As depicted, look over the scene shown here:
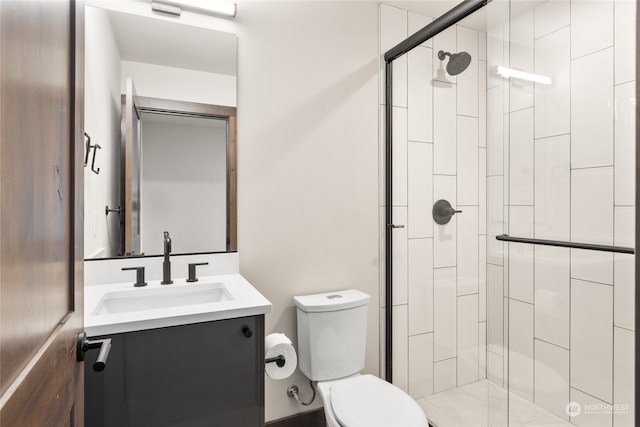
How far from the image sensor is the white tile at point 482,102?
1.66 metres

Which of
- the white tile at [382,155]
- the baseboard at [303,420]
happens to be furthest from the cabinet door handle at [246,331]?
the white tile at [382,155]

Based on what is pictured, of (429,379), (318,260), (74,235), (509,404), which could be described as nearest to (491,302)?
(509,404)

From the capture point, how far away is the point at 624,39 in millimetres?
1392

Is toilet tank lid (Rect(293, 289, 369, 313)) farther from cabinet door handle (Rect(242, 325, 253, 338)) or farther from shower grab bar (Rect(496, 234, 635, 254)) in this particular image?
shower grab bar (Rect(496, 234, 635, 254))

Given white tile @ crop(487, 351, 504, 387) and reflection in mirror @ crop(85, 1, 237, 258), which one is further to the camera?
white tile @ crop(487, 351, 504, 387)

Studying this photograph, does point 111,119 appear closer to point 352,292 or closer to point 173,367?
point 173,367

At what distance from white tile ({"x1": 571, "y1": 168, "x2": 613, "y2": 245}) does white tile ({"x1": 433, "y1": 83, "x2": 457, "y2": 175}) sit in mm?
558

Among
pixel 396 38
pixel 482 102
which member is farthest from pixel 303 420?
pixel 396 38

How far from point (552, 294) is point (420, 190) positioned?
0.78m

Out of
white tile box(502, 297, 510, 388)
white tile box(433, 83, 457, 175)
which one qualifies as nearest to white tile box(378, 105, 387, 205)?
white tile box(433, 83, 457, 175)

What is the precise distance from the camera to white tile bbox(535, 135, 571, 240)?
1.50 meters

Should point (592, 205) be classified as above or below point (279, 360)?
above

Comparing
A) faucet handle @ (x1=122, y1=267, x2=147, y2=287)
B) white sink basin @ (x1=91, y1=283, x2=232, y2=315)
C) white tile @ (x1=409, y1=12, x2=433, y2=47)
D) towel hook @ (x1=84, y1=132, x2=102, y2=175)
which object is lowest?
white sink basin @ (x1=91, y1=283, x2=232, y2=315)

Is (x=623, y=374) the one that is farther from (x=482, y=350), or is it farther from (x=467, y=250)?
(x=467, y=250)
